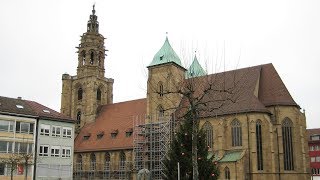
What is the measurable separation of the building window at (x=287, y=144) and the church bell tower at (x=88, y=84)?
3383 cm

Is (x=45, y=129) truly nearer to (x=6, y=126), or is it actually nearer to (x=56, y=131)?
(x=56, y=131)

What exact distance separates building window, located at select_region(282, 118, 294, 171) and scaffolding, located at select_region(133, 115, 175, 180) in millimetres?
14174

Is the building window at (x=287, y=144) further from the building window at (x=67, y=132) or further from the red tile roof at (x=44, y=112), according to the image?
the red tile roof at (x=44, y=112)

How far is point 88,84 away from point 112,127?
35.2ft

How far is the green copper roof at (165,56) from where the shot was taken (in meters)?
64.8

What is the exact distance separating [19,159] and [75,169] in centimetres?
2390

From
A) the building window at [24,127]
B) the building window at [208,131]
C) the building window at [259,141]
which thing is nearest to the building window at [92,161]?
the building window at [24,127]

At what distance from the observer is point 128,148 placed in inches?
2557

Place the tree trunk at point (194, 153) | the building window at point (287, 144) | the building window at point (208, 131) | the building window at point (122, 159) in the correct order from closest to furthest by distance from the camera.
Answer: the tree trunk at point (194, 153) → the building window at point (287, 144) → the building window at point (208, 131) → the building window at point (122, 159)

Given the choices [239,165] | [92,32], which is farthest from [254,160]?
[92,32]

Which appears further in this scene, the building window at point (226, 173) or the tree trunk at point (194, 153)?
the building window at point (226, 173)

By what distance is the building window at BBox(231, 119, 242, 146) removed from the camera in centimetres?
5512

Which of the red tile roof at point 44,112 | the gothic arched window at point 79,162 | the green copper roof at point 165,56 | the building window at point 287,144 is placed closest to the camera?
the building window at point 287,144

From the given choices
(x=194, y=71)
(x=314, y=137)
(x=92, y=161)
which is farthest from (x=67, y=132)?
(x=314, y=137)
